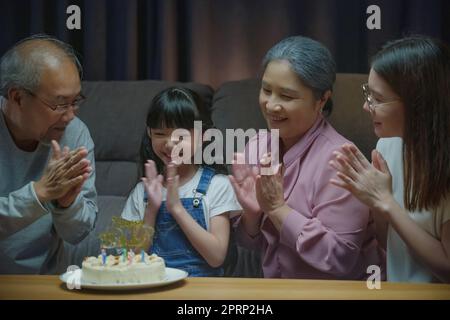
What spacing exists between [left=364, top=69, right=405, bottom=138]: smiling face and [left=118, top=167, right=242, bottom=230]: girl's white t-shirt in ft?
1.12

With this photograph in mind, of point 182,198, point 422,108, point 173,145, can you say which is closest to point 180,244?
point 182,198

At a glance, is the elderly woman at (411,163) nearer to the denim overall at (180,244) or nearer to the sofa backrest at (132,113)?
the sofa backrest at (132,113)

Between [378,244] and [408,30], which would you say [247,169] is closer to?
[378,244]

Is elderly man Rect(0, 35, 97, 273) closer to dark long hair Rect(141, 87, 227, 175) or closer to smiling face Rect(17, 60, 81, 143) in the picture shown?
smiling face Rect(17, 60, 81, 143)

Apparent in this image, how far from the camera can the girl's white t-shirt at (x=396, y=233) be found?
132cm

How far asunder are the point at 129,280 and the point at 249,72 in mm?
543

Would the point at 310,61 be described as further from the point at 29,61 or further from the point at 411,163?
the point at 29,61

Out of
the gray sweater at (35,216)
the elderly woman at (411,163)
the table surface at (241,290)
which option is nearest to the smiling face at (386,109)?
the elderly woman at (411,163)

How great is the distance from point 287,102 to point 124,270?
0.47 m

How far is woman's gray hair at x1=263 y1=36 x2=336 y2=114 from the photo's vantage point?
1.38 metres
